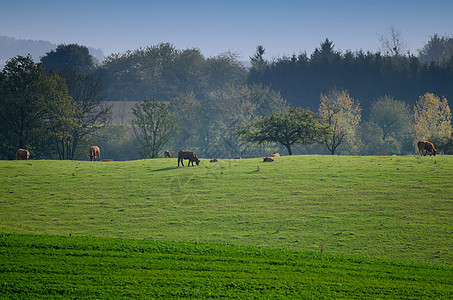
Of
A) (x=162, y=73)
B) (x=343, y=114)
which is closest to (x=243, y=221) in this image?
(x=343, y=114)

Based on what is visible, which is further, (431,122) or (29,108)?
A: (431,122)

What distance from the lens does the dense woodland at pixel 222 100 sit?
225 feet

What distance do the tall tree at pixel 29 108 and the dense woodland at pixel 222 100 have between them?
0.15m

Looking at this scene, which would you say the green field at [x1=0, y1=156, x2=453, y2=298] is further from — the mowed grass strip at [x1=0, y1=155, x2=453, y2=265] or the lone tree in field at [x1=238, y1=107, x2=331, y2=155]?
the lone tree in field at [x1=238, y1=107, x2=331, y2=155]

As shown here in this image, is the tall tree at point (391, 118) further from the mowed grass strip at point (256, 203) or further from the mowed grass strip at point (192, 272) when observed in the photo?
the mowed grass strip at point (192, 272)

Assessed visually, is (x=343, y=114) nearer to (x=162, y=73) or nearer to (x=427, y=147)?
(x=427, y=147)

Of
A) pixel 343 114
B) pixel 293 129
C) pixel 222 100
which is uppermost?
pixel 222 100

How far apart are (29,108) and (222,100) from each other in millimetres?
59992

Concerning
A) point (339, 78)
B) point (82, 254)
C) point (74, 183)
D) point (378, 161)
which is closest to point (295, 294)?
point (82, 254)

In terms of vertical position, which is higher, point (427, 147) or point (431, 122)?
point (431, 122)

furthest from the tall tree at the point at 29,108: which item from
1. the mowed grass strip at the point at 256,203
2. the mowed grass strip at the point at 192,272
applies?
the mowed grass strip at the point at 192,272

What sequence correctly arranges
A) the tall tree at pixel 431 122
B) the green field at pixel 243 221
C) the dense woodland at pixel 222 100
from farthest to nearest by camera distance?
1. the tall tree at pixel 431 122
2. the dense woodland at pixel 222 100
3. the green field at pixel 243 221

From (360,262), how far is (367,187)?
57.6 feet

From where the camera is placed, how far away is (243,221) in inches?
1240
